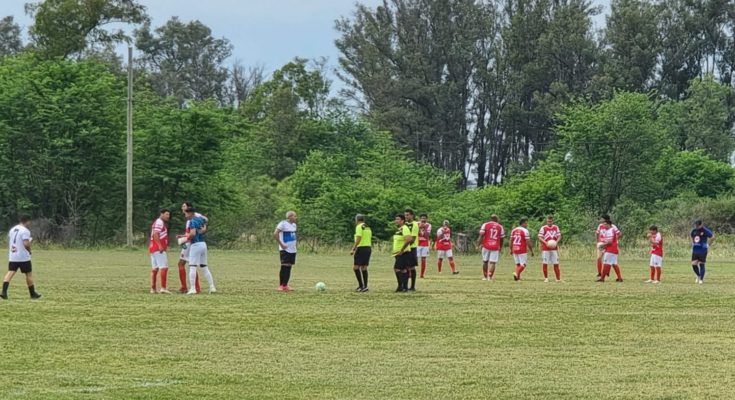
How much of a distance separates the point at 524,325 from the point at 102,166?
42823mm

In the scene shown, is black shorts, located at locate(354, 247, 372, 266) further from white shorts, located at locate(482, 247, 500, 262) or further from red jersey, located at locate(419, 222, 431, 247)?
red jersey, located at locate(419, 222, 431, 247)

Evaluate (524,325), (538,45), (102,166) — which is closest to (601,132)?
(538,45)

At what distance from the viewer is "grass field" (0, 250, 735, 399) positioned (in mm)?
10555

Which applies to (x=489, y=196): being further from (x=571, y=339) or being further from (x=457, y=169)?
(x=571, y=339)

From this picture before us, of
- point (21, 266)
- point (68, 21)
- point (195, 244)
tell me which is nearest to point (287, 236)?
point (195, 244)

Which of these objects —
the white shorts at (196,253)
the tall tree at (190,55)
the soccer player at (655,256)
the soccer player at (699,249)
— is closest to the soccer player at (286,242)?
the white shorts at (196,253)

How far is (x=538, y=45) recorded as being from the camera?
273 feet

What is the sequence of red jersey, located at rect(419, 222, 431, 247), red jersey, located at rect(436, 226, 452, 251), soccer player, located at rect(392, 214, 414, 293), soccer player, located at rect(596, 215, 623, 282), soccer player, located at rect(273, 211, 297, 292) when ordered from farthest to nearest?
1. red jersey, located at rect(436, 226, 452, 251)
2. red jersey, located at rect(419, 222, 431, 247)
3. soccer player, located at rect(596, 215, 623, 282)
4. soccer player, located at rect(392, 214, 414, 293)
5. soccer player, located at rect(273, 211, 297, 292)

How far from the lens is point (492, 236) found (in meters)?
28.2

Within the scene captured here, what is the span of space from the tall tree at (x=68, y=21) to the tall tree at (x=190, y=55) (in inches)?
1277

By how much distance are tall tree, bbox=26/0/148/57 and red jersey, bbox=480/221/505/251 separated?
1731 inches

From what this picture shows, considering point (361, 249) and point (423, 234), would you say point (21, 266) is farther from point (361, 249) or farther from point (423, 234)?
point (423, 234)

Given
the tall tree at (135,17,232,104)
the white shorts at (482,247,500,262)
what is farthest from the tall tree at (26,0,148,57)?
the white shorts at (482,247,500,262)

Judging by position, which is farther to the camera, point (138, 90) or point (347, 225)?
point (138, 90)
